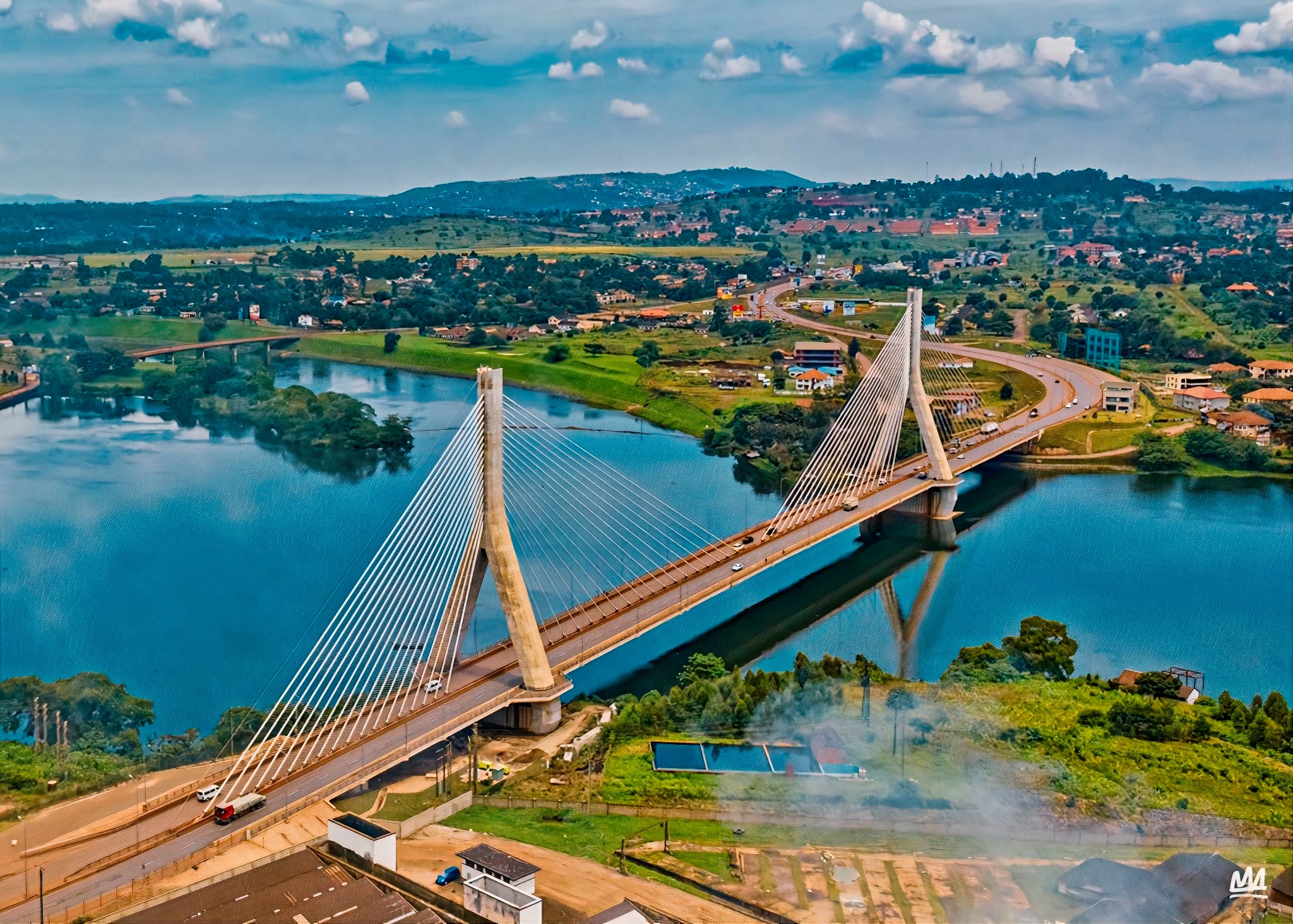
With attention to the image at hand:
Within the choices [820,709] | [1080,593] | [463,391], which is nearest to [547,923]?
[820,709]

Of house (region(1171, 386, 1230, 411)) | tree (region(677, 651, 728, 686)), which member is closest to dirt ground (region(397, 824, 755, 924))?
tree (region(677, 651, 728, 686))

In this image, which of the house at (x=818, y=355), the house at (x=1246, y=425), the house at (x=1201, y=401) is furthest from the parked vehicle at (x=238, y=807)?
the house at (x=818, y=355)

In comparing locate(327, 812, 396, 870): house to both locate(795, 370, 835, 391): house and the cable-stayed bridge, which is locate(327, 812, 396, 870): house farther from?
locate(795, 370, 835, 391): house

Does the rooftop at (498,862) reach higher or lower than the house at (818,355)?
lower

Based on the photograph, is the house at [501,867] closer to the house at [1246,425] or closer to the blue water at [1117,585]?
the blue water at [1117,585]

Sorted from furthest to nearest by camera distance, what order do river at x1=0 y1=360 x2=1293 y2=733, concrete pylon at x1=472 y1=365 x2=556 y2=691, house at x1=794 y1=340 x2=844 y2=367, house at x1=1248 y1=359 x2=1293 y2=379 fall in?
1. house at x1=794 y1=340 x2=844 y2=367
2. house at x1=1248 y1=359 x2=1293 y2=379
3. river at x1=0 y1=360 x2=1293 y2=733
4. concrete pylon at x1=472 y1=365 x2=556 y2=691
